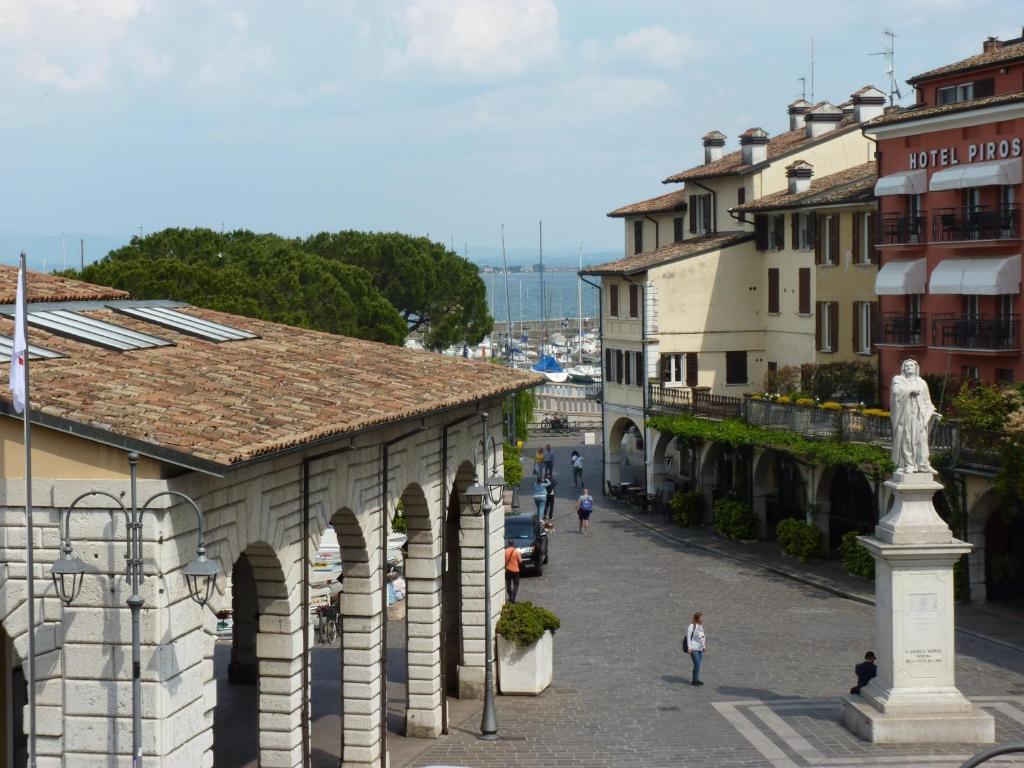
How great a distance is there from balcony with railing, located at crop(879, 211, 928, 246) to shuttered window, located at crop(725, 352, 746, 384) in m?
12.2

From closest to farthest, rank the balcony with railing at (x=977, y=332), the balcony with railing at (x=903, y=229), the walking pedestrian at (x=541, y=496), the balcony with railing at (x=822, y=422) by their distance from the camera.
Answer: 1. the balcony with railing at (x=822, y=422)
2. the balcony with railing at (x=977, y=332)
3. the balcony with railing at (x=903, y=229)
4. the walking pedestrian at (x=541, y=496)

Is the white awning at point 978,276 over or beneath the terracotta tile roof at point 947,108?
beneath

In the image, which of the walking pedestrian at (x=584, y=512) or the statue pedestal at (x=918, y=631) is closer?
the statue pedestal at (x=918, y=631)

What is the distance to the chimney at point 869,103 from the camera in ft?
202

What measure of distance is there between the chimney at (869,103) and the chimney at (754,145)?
3598 mm

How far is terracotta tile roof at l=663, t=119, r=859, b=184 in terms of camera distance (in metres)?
60.3

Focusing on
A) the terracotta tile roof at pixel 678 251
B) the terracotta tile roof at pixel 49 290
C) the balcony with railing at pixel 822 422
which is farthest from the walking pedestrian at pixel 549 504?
the terracotta tile roof at pixel 49 290

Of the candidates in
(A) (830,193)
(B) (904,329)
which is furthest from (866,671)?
(A) (830,193)

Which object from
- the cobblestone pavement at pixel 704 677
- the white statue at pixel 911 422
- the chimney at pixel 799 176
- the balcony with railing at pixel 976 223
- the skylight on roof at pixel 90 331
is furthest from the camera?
the chimney at pixel 799 176

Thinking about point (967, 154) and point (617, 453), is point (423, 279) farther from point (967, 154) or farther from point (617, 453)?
point (967, 154)

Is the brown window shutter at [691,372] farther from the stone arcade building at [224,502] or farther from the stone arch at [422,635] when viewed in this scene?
the stone arch at [422,635]

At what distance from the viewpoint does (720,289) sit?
199 ft

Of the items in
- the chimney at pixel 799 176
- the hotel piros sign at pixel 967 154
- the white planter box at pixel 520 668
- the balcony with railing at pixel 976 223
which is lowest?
the white planter box at pixel 520 668

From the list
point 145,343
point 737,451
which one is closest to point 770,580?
point 737,451
